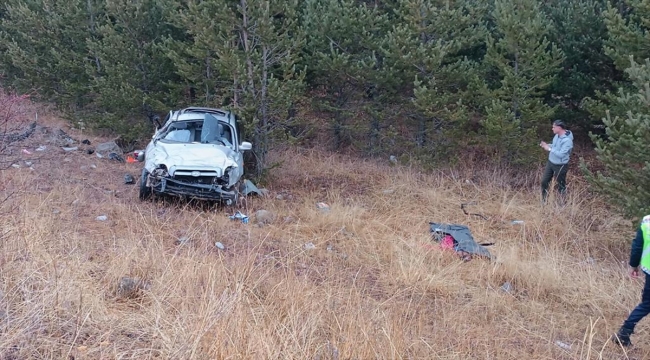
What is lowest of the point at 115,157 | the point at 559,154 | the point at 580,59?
the point at 115,157

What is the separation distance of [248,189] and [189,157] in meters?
1.77

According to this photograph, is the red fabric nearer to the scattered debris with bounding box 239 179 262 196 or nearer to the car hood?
the car hood

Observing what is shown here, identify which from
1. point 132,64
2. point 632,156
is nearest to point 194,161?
point 132,64

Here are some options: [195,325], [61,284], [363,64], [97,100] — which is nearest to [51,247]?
[61,284]

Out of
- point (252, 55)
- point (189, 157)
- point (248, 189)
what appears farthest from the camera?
point (252, 55)

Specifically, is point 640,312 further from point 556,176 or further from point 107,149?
point 107,149

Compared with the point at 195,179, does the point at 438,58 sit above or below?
above

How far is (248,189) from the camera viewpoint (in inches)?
396

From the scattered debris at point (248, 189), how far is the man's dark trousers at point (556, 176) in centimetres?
557

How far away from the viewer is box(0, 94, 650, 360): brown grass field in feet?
11.1

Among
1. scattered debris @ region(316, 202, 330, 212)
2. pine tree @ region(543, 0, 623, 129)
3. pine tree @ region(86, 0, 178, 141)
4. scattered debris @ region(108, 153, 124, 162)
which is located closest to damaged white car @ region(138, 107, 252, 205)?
scattered debris @ region(316, 202, 330, 212)

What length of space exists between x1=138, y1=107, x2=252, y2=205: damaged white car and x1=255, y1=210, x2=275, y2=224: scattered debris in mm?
573

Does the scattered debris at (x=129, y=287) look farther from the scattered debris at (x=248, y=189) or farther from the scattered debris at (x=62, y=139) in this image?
the scattered debris at (x=62, y=139)

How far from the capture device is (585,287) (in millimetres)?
5695
